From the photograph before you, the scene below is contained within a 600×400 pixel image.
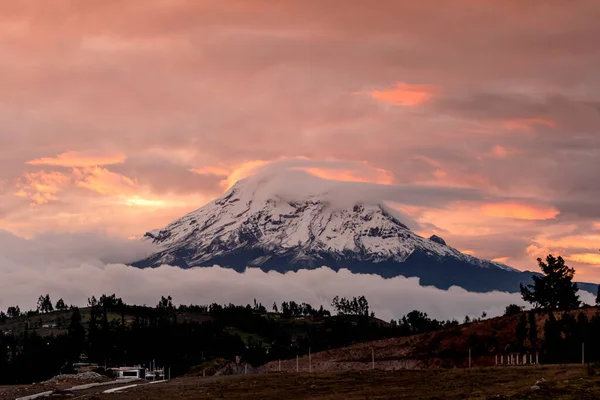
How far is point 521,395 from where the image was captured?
267ft

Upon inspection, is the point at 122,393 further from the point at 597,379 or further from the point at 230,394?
the point at 597,379

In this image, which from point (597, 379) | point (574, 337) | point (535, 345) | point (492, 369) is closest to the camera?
point (597, 379)

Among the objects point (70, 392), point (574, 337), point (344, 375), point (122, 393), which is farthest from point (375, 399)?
point (574, 337)

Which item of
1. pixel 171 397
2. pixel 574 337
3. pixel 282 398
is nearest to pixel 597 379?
pixel 282 398

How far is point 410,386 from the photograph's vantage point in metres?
115

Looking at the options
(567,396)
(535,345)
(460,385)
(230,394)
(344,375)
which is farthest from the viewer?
(535,345)

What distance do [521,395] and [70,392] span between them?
9577 cm

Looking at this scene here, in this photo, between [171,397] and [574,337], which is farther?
[574,337]

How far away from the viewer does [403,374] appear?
14150 cm

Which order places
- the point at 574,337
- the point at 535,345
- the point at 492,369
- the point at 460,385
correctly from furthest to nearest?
the point at 535,345, the point at 574,337, the point at 492,369, the point at 460,385

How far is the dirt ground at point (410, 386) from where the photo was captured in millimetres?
87938

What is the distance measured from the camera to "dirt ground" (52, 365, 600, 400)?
289 ft

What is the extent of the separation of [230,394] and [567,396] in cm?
5387

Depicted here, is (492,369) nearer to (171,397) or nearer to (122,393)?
(171,397)
